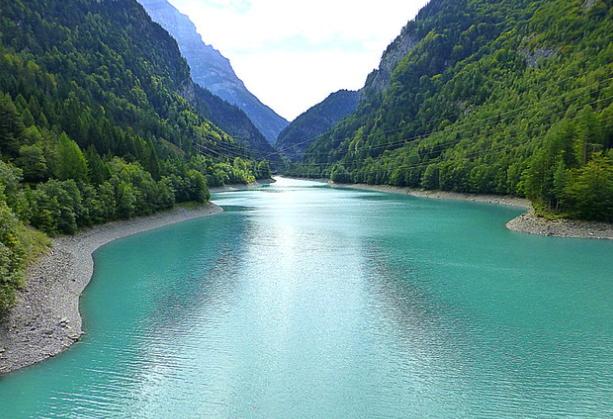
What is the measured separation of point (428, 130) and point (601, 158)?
129802 mm

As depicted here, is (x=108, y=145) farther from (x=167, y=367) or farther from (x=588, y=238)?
(x=588, y=238)

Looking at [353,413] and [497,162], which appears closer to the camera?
[353,413]

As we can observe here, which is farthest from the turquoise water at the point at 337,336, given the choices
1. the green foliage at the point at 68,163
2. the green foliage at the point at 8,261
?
the green foliage at the point at 68,163

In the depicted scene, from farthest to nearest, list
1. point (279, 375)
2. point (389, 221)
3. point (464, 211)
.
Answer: point (464, 211) → point (389, 221) → point (279, 375)

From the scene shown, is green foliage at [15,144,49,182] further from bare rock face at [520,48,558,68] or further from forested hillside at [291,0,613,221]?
bare rock face at [520,48,558,68]

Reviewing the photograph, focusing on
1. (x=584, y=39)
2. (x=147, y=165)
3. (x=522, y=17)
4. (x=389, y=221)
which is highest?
(x=522, y=17)

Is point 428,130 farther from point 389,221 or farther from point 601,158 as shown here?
point 601,158

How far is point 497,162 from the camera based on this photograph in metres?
106

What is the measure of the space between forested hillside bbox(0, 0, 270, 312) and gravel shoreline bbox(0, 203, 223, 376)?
111cm

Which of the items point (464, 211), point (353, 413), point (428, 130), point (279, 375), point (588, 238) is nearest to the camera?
point (353, 413)

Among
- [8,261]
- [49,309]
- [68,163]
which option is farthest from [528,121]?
[8,261]

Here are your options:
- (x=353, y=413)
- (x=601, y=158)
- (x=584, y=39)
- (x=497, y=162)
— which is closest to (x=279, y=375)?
(x=353, y=413)

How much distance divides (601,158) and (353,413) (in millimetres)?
52380

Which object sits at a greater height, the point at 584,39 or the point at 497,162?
the point at 584,39
